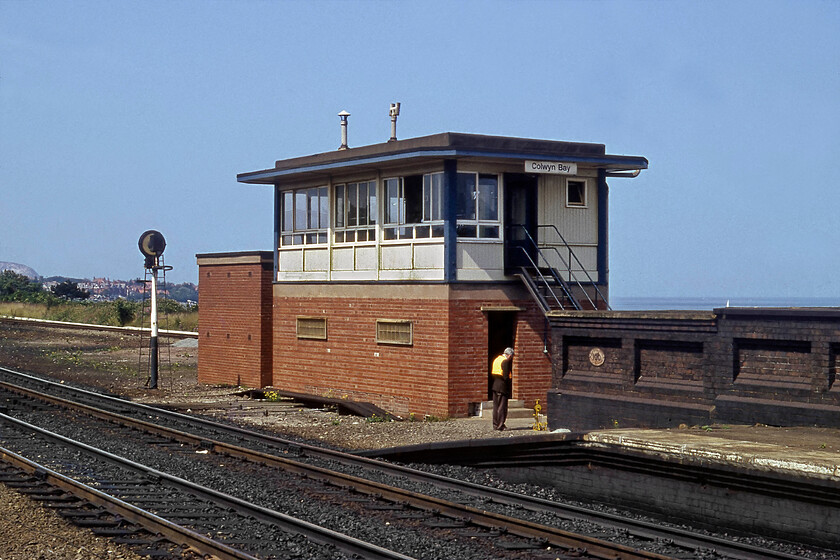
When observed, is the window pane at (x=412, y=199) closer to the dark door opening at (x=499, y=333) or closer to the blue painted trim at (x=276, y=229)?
the dark door opening at (x=499, y=333)

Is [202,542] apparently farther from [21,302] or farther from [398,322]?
[21,302]

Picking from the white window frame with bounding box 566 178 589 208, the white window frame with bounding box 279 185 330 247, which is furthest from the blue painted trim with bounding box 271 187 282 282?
the white window frame with bounding box 566 178 589 208

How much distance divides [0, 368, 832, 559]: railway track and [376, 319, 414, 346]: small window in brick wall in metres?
4.60

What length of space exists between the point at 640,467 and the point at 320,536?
3780 mm

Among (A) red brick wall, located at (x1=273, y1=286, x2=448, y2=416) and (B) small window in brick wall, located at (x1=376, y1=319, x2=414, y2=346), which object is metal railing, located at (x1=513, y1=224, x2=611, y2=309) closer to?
(A) red brick wall, located at (x1=273, y1=286, x2=448, y2=416)

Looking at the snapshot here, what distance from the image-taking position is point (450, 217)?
20297 millimetres

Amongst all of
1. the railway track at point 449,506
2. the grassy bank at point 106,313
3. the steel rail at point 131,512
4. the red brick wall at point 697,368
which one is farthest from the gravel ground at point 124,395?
the grassy bank at point 106,313

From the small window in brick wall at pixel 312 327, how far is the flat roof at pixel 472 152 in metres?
3.65

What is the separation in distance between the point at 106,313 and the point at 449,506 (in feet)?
192

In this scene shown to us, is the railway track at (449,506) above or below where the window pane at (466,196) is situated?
below

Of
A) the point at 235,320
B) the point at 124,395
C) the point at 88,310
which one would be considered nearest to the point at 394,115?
the point at 235,320

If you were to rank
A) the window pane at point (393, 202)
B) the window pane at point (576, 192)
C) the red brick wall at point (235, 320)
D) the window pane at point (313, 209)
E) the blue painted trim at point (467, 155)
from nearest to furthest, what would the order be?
the blue painted trim at point (467, 155)
the window pane at point (393, 202)
the window pane at point (576, 192)
the window pane at point (313, 209)
the red brick wall at point (235, 320)

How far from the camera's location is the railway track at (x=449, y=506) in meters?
9.47

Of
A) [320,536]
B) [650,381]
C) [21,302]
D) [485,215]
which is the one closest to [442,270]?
[485,215]
